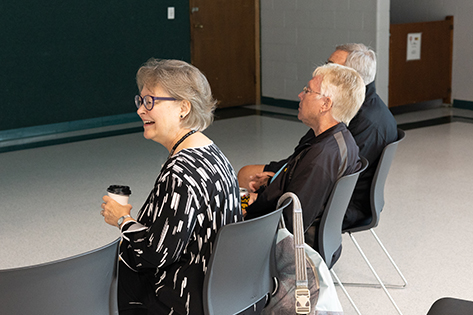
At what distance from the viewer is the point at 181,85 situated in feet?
5.90

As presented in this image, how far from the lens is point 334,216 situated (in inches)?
89.0

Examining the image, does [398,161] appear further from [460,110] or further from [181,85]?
[181,85]

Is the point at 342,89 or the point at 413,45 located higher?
the point at 413,45

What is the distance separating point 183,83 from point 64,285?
0.74 meters

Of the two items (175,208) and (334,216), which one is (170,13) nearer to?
(334,216)

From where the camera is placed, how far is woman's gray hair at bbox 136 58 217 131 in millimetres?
1797

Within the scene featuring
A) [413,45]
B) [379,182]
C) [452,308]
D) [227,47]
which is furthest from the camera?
[227,47]

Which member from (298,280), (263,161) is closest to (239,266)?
(298,280)

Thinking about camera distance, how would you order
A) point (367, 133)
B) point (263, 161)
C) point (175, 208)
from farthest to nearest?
point (263, 161)
point (367, 133)
point (175, 208)

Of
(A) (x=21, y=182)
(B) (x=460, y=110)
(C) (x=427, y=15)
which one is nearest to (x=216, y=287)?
(A) (x=21, y=182)

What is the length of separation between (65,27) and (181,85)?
5.98m

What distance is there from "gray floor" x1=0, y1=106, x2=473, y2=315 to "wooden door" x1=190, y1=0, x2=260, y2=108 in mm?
1604

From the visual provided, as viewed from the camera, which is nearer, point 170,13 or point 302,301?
point 302,301

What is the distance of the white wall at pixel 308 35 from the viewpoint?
735 cm
